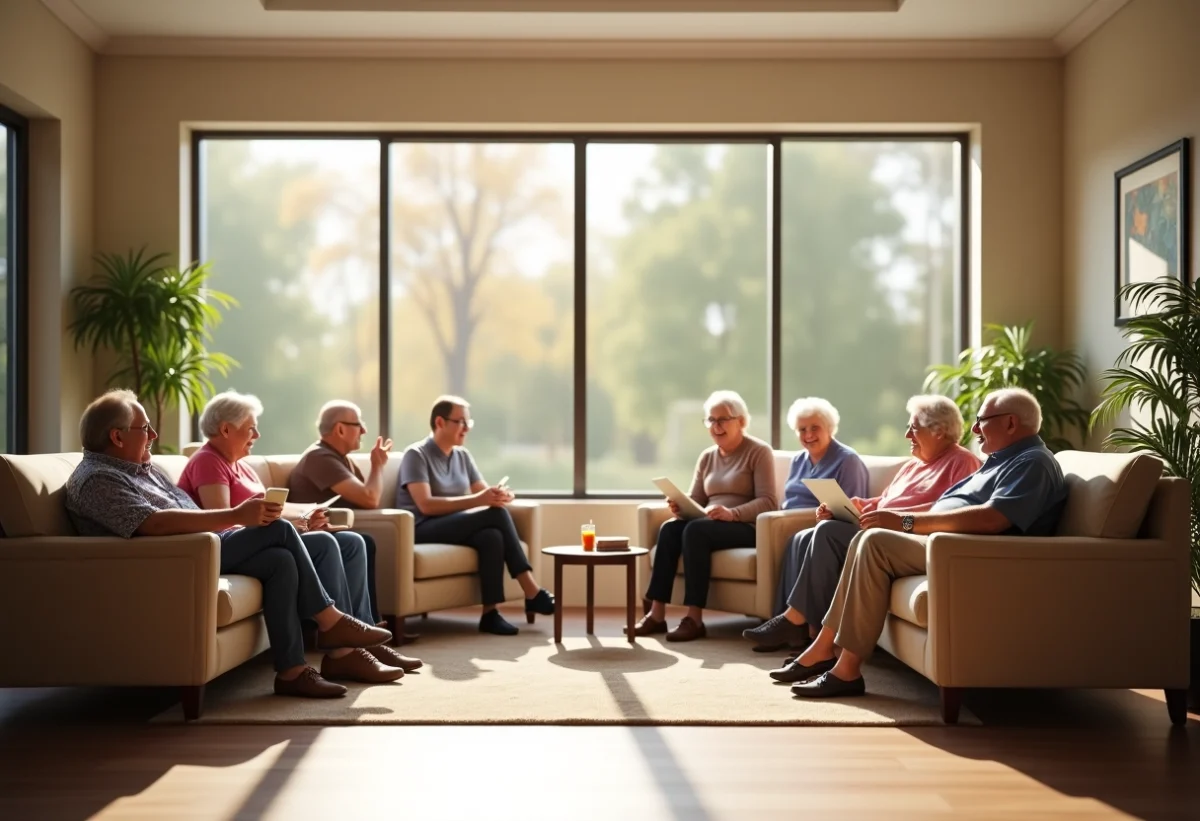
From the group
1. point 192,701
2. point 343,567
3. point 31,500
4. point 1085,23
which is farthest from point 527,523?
point 1085,23

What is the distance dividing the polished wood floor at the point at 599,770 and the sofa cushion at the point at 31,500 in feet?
2.05

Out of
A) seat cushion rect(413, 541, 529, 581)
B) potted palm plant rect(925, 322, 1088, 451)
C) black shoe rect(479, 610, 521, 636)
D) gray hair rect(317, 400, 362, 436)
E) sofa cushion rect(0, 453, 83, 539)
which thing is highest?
potted palm plant rect(925, 322, 1088, 451)

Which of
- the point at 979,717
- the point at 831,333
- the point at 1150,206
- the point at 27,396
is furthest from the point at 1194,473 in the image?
the point at 27,396

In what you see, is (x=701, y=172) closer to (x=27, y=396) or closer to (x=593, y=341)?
(x=593, y=341)

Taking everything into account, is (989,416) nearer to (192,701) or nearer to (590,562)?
(590,562)

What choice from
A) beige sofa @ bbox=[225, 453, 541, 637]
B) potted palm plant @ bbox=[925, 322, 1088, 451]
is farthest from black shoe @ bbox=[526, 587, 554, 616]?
potted palm plant @ bbox=[925, 322, 1088, 451]

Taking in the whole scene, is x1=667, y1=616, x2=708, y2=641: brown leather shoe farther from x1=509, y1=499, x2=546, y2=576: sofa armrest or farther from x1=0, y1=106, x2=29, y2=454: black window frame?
x1=0, y1=106, x2=29, y2=454: black window frame

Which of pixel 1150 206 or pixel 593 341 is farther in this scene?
pixel 593 341

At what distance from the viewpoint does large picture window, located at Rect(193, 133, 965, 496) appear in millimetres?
7020

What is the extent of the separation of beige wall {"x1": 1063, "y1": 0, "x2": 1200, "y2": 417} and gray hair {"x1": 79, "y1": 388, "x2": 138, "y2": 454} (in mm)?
4369

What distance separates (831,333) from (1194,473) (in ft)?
9.32

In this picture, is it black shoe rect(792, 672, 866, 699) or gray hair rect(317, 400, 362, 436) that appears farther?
gray hair rect(317, 400, 362, 436)

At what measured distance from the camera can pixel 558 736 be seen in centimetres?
373

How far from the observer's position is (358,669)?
4.49 metres
